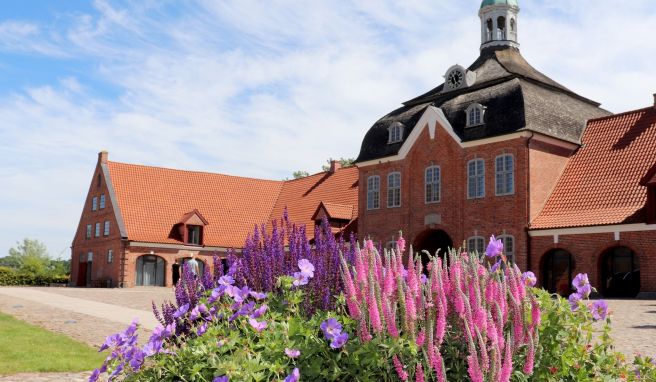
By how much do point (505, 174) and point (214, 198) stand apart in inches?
893

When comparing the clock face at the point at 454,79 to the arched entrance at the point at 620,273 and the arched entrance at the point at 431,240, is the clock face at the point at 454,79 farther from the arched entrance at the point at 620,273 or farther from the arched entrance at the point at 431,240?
the arched entrance at the point at 620,273

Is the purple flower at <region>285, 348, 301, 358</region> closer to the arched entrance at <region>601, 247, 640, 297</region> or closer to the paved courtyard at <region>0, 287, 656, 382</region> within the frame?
the paved courtyard at <region>0, 287, 656, 382</region>

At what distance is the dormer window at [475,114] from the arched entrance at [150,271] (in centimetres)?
2049

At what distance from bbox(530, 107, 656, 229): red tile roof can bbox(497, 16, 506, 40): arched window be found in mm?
6611

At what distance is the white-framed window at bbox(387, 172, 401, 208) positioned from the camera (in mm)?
31594

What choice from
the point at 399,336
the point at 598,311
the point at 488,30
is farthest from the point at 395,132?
the point at 399,336

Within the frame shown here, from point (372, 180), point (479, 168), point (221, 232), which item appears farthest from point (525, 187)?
point (221, 232)

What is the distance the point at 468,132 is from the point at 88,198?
27383 mm

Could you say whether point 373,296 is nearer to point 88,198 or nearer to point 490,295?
point 490,295

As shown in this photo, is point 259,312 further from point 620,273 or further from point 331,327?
point 620,273

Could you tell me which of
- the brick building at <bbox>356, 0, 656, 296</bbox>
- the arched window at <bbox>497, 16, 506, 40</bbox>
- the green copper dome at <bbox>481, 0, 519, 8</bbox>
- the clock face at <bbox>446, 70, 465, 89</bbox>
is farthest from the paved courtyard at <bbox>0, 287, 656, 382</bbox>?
the green copper dome at <bbox>481, 0, 519, 8</bbox>

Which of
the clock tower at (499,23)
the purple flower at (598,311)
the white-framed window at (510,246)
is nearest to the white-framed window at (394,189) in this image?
the white-framed window at (510,246)

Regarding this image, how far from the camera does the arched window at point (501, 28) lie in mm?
32938

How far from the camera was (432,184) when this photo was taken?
3009 centimetres
